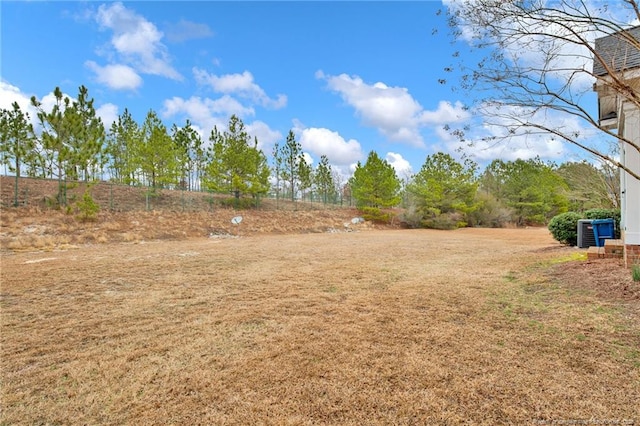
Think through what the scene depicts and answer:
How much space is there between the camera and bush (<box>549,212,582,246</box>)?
338 inches

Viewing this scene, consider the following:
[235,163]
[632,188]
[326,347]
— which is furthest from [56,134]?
[632,188]

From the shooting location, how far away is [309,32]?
35.5 ft

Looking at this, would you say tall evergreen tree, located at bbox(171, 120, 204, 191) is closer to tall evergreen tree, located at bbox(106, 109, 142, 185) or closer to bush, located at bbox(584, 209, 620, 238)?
tall evergreen tree, located at bbox(106, 109, 142, 185)

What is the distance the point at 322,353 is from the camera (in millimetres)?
2584

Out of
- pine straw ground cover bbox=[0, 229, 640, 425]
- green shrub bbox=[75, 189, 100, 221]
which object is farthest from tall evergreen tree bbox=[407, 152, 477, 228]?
green shrub bbox=[75, 189, 100, 221]

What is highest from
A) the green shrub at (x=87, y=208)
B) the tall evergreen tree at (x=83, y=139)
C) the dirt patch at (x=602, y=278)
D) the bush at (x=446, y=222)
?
the tall evergreen tree at (x=83, y=139)

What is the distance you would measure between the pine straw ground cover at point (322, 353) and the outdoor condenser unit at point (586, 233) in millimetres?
3164

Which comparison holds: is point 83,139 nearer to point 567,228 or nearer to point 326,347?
point 326,347

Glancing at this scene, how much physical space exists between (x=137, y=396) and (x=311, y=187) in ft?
105

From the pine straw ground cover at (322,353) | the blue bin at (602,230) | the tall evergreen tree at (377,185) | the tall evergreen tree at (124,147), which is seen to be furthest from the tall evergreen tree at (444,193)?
the pine straw ground cover at (322,353)

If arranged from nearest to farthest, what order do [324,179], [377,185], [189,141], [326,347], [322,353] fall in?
1. [322,353]
2. [326,347]
3. [189,141]
4. [377,185]
5. [324,179]

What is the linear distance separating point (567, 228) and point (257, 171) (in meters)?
20.2

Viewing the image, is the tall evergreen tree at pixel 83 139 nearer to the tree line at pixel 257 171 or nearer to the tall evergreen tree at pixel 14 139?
the tree line at pixel 257 171

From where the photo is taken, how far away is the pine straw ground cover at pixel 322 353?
185 centimetres
